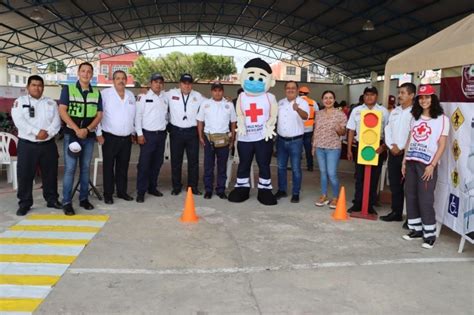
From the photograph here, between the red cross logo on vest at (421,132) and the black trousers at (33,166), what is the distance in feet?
12.5

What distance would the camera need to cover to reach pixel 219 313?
2.79 metres

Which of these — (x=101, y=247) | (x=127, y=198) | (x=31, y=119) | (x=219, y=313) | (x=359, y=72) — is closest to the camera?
(x=219, y=313)

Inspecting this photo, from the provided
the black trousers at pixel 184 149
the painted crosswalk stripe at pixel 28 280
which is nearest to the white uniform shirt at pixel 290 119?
the black trousers at pixel 184 149

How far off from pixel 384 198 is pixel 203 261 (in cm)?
326

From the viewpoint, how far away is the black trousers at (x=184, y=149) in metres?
5.85

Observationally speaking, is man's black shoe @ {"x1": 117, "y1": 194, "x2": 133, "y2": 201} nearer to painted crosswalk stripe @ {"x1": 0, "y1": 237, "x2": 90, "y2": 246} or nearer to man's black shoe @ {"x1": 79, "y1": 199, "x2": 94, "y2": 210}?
man's black shoe @ {"x1": 79, "y1": 199, "x2": 94, "y2": 210}

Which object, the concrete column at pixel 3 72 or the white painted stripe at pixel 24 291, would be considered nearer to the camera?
the white painted stripe at pixel 24 291

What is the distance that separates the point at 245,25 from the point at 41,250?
21.0m

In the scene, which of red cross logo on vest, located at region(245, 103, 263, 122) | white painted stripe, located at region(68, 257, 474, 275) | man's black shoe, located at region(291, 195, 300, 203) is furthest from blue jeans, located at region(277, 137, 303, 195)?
white painted stripe, located at region(68, 257, 474, 275)

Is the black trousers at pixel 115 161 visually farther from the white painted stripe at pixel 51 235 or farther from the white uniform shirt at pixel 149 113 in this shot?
the white painted stripe at pixel 51 235

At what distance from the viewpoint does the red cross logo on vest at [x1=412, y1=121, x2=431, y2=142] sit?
403cm

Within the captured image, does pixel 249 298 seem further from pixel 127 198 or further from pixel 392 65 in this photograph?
pixel 392 65

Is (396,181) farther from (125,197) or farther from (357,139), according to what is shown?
(125,197)

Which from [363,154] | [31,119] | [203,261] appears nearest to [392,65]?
[363,154]
